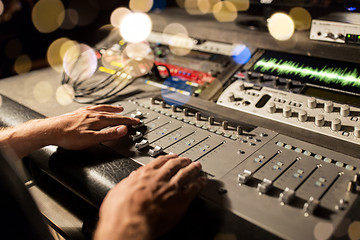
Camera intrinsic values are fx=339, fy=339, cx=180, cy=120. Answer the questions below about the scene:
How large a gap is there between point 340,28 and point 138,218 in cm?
96

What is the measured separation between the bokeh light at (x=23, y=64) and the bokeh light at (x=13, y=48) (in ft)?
0.14

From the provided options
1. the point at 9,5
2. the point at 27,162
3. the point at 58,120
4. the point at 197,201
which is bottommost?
the point at 27,162

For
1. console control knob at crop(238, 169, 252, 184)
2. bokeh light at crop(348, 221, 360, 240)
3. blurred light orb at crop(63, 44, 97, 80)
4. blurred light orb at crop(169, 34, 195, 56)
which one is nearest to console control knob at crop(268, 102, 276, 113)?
console control knob at crop(238, 169, 252, 184)

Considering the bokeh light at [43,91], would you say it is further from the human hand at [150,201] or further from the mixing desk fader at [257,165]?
the human hand at [150,201]

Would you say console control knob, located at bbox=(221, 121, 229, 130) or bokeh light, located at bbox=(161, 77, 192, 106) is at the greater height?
bokeh light, located at bbox=(161, 77, 192, 106)

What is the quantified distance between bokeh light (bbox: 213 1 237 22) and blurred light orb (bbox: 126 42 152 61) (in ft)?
1.29

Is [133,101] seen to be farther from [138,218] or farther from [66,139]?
[138,218]

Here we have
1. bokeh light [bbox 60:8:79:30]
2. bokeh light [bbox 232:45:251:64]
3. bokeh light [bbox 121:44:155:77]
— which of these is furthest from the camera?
bokeh light [bbox 60:8:79:30]

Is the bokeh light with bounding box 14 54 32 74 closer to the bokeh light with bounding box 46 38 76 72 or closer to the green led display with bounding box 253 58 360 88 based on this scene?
the bokeh light with bounding box 46 38 76 72

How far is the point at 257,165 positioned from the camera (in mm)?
896

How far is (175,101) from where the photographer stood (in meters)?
1.28

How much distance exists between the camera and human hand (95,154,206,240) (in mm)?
728

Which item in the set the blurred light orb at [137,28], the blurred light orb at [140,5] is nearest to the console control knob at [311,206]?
the blurred light orb at [137,28]

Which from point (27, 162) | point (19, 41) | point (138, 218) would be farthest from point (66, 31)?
point (138, 218)
